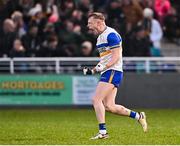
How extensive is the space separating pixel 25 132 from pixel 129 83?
25.4 ft

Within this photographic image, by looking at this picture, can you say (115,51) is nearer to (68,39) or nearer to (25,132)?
(25,132)

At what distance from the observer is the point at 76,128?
51.2ft

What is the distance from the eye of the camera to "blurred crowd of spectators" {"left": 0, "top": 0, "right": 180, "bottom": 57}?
73.4ft

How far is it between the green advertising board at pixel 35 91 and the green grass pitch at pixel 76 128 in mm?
452

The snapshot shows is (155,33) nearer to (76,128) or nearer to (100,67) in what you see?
(76,128)

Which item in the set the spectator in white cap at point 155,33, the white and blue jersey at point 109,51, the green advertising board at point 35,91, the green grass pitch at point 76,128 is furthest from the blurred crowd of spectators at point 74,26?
the white and blue jersey at point 109,51

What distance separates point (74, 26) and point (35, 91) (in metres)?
2.34

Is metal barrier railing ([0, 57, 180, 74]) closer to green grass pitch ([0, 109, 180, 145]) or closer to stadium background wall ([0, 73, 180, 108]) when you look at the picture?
stadium background wall ([0, 73, 180, 108])

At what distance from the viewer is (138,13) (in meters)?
23.2

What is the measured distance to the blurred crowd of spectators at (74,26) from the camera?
880 inches

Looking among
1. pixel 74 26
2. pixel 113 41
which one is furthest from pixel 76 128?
pixel 74 26

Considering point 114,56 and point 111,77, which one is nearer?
point 114,56

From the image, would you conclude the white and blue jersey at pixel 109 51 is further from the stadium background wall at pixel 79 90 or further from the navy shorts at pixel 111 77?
the stadium background wall at pixel 79 90

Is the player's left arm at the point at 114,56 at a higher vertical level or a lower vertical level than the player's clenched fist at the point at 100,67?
higher
